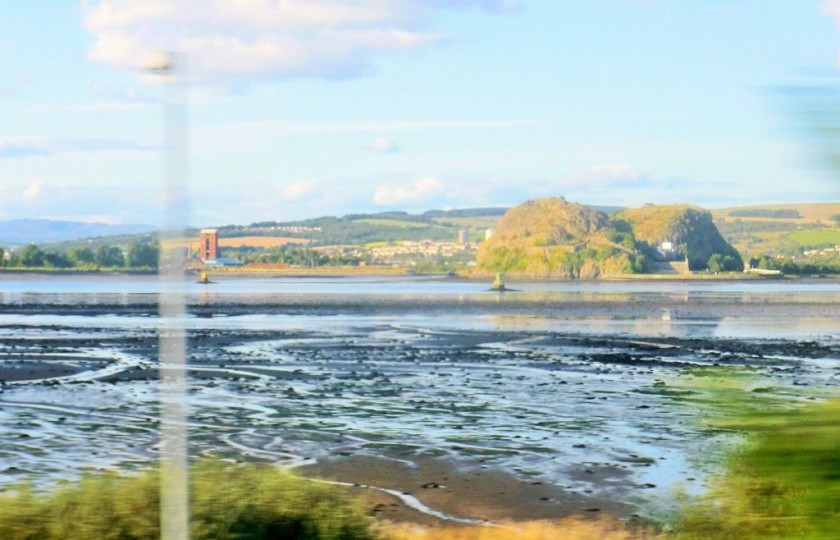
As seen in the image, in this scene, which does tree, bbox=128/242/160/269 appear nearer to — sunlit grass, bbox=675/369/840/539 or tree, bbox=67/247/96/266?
sunlit grass, bbox=675/369/840/539

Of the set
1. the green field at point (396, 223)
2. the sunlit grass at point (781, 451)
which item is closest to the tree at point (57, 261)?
the green field at point (396, 223)

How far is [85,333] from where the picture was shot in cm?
4719

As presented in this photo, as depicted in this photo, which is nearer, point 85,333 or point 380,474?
point 380,474

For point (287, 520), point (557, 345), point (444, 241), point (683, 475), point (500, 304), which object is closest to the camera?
point (287, 520)

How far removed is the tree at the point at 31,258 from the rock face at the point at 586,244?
185ft

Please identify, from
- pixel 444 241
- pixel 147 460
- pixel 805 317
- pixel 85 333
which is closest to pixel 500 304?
pixel 805 317

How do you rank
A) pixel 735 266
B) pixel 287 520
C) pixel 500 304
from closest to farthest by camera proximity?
pixel 287 520 → pixel 500 304 → pixel 735 266

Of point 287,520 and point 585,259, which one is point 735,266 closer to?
point 585,259

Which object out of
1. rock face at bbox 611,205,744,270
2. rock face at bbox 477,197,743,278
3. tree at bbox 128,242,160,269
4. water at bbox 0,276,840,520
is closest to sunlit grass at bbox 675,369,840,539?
water at bbox 0,276,840,520

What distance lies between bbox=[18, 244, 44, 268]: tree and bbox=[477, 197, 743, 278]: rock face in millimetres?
56509

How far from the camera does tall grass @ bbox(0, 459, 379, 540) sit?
8156mm

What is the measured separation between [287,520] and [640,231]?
450 ft

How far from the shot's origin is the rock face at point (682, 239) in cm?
13338

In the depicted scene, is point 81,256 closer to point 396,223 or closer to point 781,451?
point 396,223
